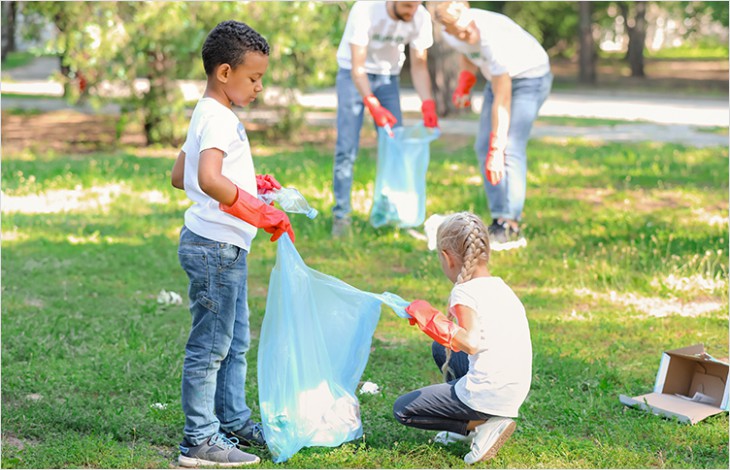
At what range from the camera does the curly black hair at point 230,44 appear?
295 centimetres

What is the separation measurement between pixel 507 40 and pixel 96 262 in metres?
2.78

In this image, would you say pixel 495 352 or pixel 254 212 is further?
pixel 495 352

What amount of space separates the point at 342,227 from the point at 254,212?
11.0ft

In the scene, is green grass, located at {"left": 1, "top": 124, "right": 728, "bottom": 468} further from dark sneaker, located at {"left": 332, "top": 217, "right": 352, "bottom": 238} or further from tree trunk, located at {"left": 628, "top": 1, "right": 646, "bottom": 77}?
tree trunk, located at {"left": 628, "top": 1, "right": 646, "bottom": 77}

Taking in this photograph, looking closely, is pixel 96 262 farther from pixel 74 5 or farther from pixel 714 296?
pixel 74 5

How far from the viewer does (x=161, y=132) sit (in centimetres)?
1084

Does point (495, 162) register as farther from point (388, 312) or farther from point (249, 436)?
point (249, 436)

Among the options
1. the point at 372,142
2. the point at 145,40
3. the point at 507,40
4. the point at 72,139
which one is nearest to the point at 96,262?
the point at 507,40

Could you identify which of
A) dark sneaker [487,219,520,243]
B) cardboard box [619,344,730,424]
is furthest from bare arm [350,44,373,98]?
cardboard box [619,344,730,424]

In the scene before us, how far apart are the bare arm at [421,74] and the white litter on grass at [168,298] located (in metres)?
2.14

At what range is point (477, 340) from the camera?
305 cm

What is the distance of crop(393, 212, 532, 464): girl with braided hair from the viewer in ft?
9.97

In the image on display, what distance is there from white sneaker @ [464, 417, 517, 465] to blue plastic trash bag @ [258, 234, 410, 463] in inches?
16.5

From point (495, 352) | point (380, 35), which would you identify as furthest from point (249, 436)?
point (380, 35)
